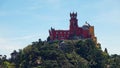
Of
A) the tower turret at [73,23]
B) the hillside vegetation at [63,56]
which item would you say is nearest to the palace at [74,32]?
the tower turret at [73,23]

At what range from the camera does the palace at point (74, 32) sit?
11919 cm

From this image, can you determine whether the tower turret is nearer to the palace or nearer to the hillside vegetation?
the palace

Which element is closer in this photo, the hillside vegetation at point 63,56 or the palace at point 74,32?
the hillside vegetation at point 63,56

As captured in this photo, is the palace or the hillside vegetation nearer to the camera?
the hillside vegetation

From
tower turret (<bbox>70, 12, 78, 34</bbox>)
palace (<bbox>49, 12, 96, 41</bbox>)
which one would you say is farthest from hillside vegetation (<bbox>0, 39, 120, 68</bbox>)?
tower turret (<bbox>70, 12, 78, 34</bbox>)

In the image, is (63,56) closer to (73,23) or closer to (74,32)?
(74,32)

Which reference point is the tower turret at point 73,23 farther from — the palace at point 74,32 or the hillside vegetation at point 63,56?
the hillside vegetation at point 63,56

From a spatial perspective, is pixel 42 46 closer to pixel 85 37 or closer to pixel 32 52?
pixel 32 52

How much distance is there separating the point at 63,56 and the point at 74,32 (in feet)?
35.8

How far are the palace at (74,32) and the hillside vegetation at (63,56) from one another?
1664mm

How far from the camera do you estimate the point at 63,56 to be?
113m

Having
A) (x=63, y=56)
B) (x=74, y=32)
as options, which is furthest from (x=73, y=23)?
(x=63, y=56)

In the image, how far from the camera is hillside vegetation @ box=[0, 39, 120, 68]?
112 metres

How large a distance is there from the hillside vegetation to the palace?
5.46 feet
